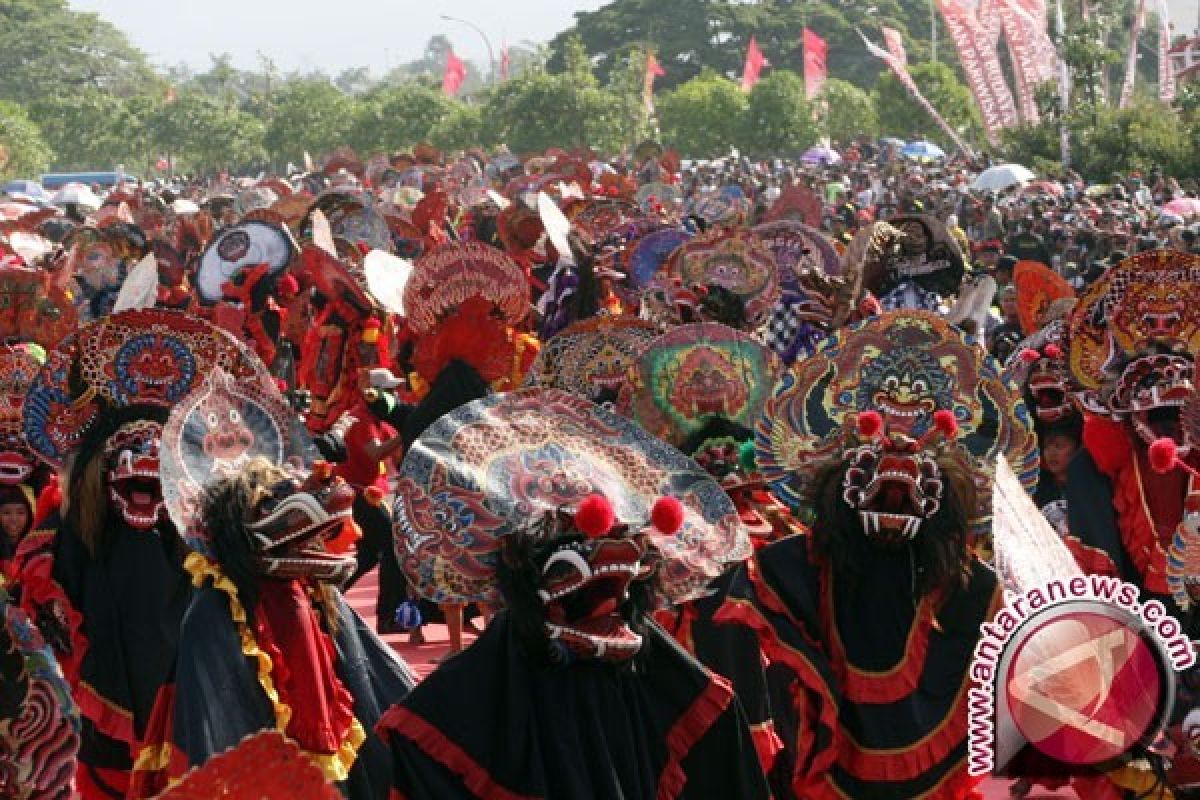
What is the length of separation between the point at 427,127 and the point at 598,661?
49.6m

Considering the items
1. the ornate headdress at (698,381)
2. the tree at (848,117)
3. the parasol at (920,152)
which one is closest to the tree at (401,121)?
the tree at (848,117)

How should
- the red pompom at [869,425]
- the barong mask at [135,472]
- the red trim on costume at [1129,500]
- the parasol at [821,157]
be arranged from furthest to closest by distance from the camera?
the parasol at [821,157] → the red trim on costume at [1129,500] → the barong mask at [135,472] → the red pompom at [869,425]

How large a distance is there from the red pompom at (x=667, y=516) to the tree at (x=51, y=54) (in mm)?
81884

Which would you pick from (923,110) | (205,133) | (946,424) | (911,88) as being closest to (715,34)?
(205,133)

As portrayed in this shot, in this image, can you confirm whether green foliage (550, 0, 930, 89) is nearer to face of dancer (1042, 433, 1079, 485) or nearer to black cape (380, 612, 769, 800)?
face of dancer (1042, 433, 1079, 485)

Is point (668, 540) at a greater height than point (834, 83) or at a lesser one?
greater

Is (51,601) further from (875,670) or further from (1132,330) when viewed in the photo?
(1132,330)

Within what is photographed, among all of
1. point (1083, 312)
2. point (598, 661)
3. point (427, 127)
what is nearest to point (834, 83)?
point (427, 127)

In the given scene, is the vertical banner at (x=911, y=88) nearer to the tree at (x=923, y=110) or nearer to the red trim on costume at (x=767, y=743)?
the tree at (x=923, y=110)

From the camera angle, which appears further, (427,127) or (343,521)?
(427,127)

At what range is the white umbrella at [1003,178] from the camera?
2958 cm

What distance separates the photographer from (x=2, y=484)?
746 centimetres

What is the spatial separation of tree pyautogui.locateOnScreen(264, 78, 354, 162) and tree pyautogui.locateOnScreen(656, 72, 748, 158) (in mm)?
8648

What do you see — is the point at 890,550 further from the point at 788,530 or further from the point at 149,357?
the point at 149,357
